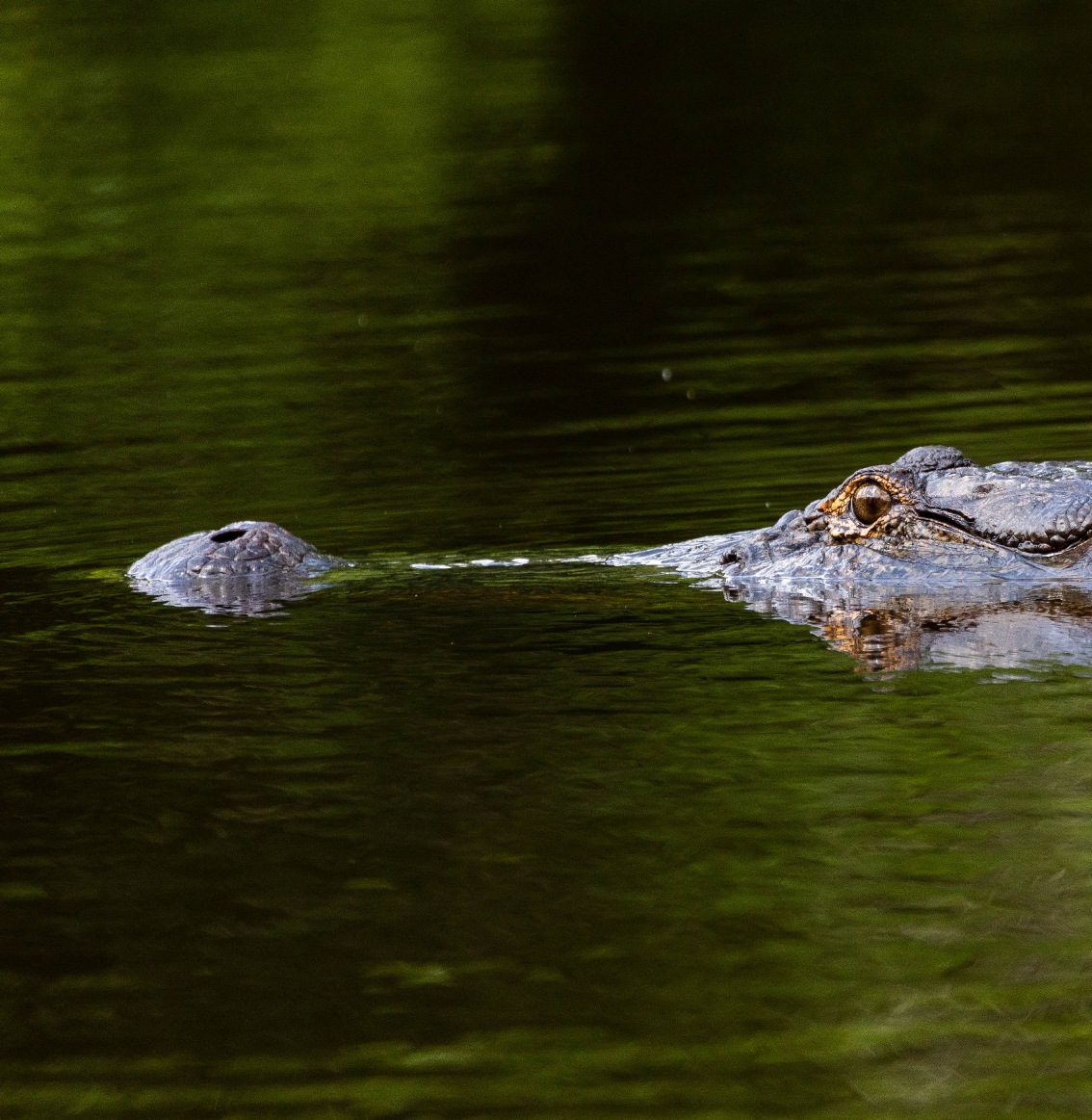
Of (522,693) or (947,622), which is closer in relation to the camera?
(522,693)

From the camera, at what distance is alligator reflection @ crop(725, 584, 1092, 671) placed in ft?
24.1

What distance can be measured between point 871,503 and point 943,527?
1.03 feet

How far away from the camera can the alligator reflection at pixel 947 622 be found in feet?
24.1

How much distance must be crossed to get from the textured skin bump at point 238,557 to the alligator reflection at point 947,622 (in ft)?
7.03

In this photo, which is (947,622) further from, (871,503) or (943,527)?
(871,503)

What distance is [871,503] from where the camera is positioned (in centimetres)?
848

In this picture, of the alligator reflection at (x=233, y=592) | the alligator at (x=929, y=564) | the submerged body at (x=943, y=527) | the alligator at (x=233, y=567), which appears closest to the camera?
the alligator at (x=929, y=564)

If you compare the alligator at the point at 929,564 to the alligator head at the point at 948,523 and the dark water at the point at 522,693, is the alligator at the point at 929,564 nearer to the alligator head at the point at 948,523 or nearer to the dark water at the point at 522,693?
the alligator head at the point at 948,523

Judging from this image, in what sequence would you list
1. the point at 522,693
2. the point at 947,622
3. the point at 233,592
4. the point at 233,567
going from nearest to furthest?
the point at 522,693 → the point at 947,622 → the point at 233,592 → the point at 233,567

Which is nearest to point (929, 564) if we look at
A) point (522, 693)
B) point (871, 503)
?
point (871, 503)

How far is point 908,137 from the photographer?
31.9 metres

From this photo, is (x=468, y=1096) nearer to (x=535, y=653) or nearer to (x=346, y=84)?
(x=535, y=653)

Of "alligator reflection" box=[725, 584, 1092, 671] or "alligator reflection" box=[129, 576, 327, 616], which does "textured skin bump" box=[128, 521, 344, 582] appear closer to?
"alligator reflection" box=[129, 576, 327, 616]

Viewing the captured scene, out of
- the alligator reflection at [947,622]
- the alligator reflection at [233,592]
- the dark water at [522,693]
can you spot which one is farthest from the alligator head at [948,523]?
the alligator reflection at [233,592]
